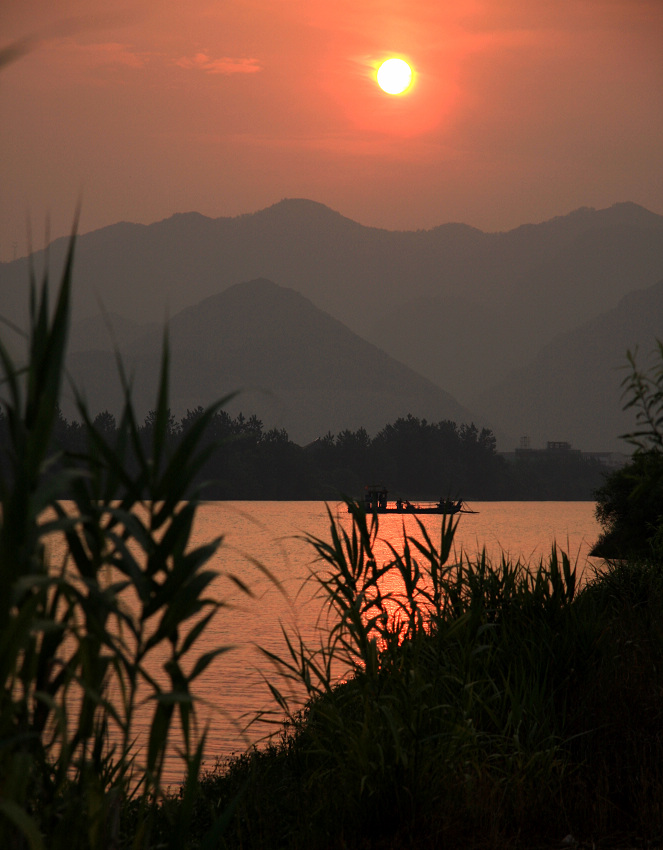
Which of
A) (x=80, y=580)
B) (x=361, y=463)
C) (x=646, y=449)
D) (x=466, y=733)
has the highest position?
(x=361, y=463)

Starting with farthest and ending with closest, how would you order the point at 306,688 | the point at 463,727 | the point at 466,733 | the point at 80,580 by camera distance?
the point at 306,688
the point at 463,727
the point at 466,733
the point at 80,580

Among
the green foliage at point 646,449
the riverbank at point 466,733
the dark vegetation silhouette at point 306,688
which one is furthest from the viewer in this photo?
the riverbank at point 466,733

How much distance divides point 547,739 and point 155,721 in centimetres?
521

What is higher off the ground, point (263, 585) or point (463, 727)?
point (463, 727)

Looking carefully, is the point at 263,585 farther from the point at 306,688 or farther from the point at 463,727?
the point at 463,727

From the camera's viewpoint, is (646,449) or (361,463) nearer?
(646,449)

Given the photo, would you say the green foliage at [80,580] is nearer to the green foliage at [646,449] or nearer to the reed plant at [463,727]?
the green foliage at [646,449]

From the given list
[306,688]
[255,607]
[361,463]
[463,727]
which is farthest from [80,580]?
[361,463]

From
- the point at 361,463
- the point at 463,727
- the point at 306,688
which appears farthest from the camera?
the point at 361,463

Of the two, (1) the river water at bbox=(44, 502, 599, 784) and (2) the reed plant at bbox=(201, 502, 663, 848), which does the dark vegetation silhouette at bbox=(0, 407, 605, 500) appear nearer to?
(1) the river water at bbox=(44, 502, 599, 784)

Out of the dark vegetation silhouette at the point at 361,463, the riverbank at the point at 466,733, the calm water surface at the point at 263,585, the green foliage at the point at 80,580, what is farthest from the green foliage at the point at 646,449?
the dark vegetation silhouette at the point at 361,463

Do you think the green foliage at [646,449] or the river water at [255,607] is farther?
the river water at [255,607]

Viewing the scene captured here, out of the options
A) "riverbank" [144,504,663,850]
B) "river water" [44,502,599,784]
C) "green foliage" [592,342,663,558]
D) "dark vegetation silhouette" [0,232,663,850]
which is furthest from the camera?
"river water" [44,502,599,784]

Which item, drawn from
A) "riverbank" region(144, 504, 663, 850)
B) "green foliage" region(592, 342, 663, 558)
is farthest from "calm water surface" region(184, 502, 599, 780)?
"green foliage" region(592, 342, 663, 558)
